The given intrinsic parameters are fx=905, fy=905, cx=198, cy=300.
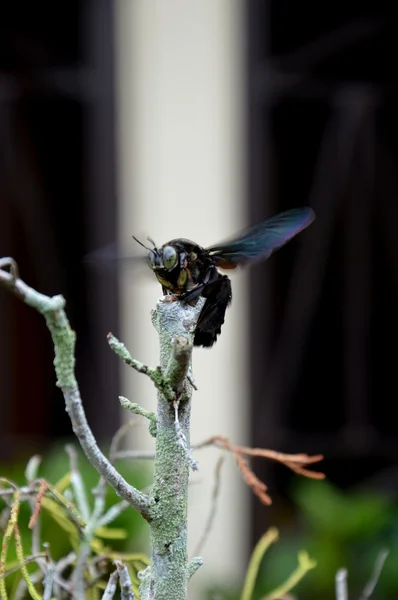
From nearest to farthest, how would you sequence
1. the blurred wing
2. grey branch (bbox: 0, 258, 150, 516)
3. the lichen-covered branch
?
grey branch (bbox: 0, 258, 150, 516) < the lichen-covered branch < the blurred wing

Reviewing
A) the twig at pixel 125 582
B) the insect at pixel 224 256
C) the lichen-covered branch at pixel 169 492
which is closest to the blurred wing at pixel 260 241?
the insect at pixel 224 256

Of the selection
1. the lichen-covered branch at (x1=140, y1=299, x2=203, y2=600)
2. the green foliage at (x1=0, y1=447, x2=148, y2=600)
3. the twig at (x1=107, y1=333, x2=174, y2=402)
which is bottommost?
the green foliage at (x1=0, y1=447, x2=148, y2=600)

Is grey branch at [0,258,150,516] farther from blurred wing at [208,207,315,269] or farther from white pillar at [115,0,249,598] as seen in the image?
white pillar at [115,0,249,598]

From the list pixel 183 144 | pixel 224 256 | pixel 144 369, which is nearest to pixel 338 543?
pixel 183 144

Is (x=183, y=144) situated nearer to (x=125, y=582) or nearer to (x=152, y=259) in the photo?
(x=152, y=259)

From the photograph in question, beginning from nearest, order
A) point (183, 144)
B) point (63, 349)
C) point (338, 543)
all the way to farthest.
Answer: point (63, 349) → point (338, 543) → point (183, 144)

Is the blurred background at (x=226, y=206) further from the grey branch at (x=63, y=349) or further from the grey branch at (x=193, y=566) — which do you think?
the grey branch at (x=63, y=349)

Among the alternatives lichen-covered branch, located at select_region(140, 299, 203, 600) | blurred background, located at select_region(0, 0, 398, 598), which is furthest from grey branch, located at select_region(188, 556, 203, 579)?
blurred background, located at select_region(0, 0, 398, 598)
